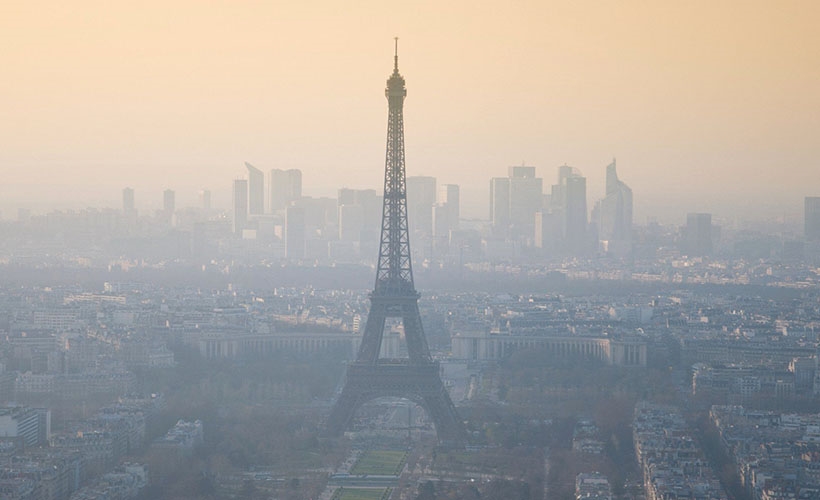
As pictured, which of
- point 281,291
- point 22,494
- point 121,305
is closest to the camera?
point 22,494

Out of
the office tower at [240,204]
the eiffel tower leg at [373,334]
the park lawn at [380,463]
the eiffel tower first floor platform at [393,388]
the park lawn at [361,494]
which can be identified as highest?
the office tower at [240,204]

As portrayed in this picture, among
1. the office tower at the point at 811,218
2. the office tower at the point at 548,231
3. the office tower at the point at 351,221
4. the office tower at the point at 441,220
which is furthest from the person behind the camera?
the office tower at the point at 441,220

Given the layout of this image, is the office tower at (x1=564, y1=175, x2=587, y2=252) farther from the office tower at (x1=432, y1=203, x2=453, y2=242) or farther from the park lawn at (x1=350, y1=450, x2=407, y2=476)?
the park lawn at (x1=350, y1=450, x2=407, y2=476)

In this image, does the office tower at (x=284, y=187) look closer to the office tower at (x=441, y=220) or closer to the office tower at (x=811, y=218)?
the office tower at (x=441, y=220)

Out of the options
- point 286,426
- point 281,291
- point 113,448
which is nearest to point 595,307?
point 281,291

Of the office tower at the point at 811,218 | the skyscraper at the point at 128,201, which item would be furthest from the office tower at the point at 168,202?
the office tower at the point at 811,218

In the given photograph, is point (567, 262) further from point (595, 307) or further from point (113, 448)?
point (113, 448)

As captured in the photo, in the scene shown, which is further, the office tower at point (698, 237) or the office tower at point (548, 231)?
the office tower at point (548, 231)
